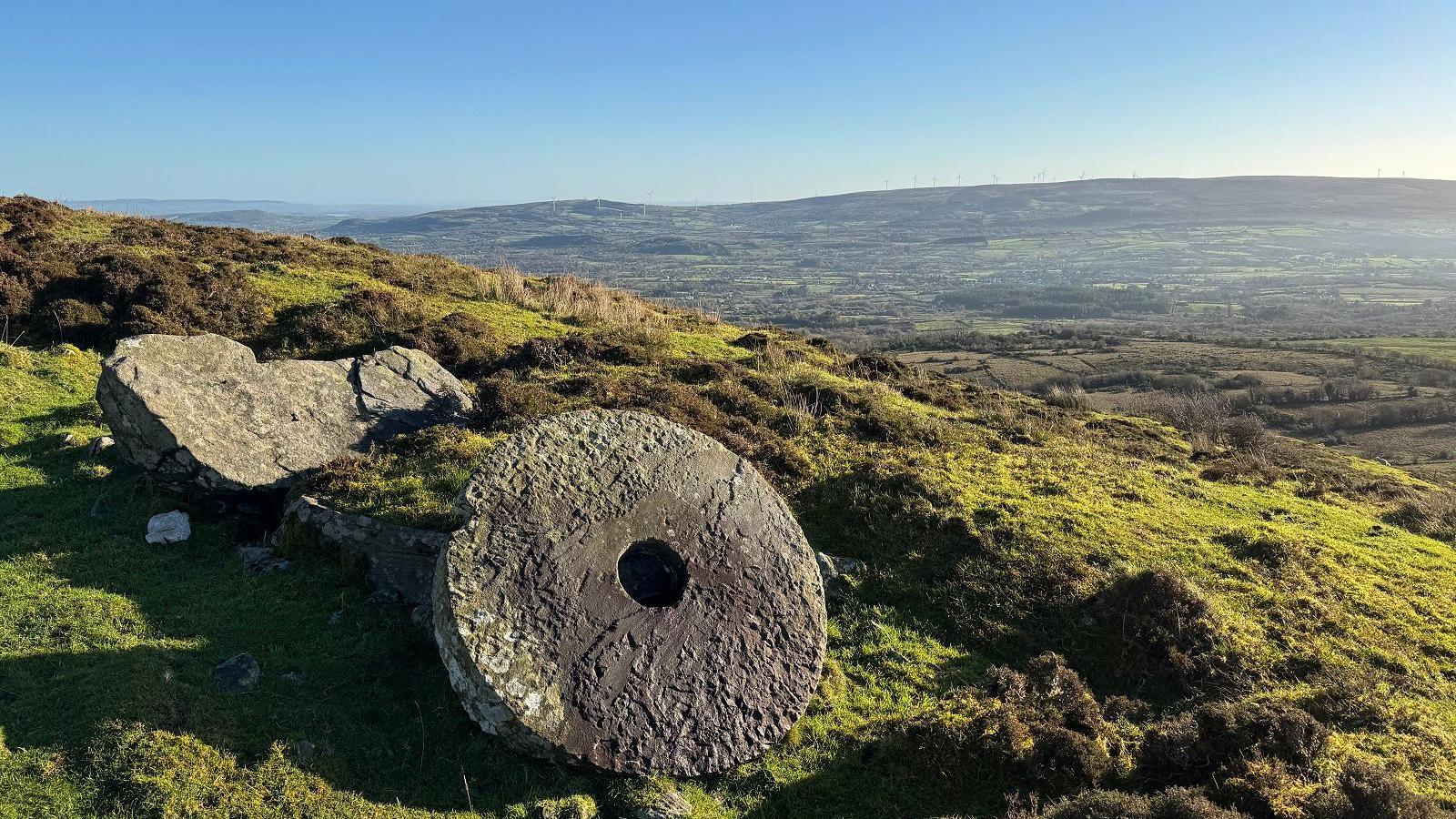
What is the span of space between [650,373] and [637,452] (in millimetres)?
9416

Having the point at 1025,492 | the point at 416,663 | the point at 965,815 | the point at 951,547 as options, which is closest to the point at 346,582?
the point at 416,663

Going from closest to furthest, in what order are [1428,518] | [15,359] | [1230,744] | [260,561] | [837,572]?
[1230,744], [260,561], [837,572], [15,359], [1428,518]

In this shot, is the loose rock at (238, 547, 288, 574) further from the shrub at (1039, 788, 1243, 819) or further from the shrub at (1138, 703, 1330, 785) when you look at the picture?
the shrub at (1138, 703, 1330, 785)

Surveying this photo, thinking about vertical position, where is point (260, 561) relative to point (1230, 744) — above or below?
above

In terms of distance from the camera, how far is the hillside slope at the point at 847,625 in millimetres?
6625

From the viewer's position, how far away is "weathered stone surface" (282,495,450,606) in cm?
923

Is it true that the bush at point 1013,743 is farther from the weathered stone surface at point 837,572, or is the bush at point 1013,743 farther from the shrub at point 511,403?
the shrub at point 511,403

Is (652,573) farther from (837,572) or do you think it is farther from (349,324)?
(349,324)

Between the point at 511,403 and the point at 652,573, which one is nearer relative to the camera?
the point at 652,573

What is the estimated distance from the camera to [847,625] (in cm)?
998

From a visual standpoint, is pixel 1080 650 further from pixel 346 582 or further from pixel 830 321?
pixel 830 321

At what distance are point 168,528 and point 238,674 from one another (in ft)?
12.3

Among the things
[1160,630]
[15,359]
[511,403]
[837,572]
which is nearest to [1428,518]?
[1160,630]

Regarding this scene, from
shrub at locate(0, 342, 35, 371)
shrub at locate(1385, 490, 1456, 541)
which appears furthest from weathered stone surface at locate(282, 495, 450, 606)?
shrub at locate(1385, 490, 1456, 541)
